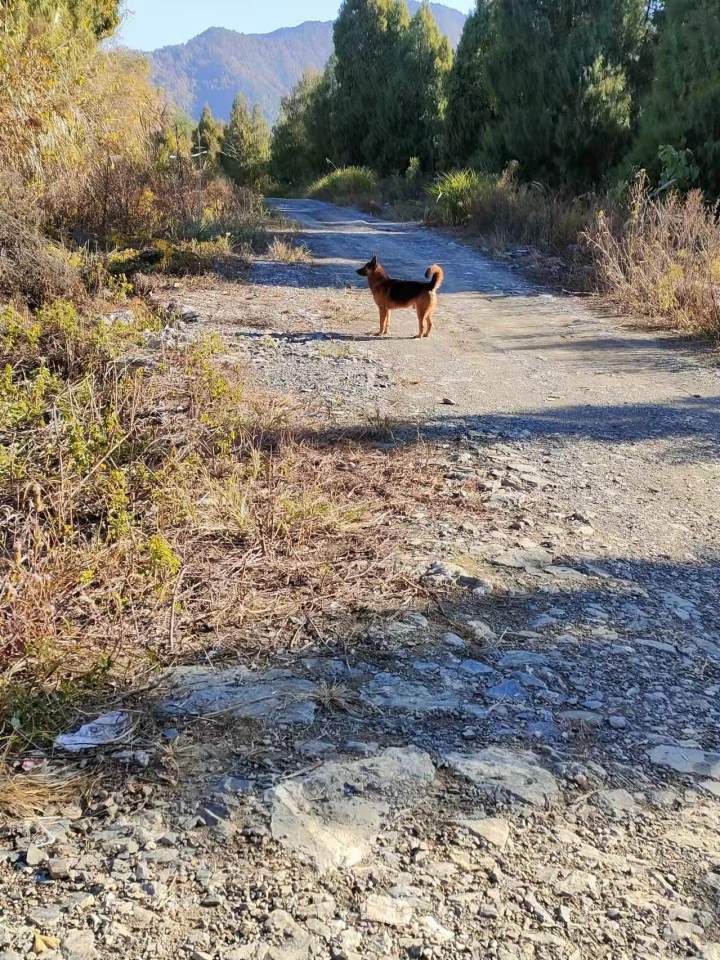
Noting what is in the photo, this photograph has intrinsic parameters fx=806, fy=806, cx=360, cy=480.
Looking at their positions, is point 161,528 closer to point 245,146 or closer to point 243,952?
point 243,952

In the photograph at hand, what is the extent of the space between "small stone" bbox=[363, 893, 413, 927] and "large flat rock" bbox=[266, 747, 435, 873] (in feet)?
0.38

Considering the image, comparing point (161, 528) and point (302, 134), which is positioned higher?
point (302, 134)

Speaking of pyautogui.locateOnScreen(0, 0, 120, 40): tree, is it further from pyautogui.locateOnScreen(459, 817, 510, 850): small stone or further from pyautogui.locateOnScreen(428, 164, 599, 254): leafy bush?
pyautogui.locateOnScreen(459, 817, 510, 850): small stone

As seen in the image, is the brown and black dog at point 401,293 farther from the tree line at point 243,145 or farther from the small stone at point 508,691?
the tree line at point 243,145

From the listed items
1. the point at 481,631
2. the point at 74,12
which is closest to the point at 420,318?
the point at 481,631

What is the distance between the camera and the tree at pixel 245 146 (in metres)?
46.6

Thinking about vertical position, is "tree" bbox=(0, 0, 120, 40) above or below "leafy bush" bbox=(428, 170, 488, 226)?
above

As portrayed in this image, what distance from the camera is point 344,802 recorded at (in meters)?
2.12

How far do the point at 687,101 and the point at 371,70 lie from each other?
2344cm

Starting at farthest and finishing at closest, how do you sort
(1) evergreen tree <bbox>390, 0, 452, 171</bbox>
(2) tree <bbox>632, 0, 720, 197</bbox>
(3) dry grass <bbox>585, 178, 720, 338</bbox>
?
1. (1) evergreen tree <bbox>390, 0, 452, 171</bbox>
2. (2) tree <bbox>632, 0, 720, 197</bbox>
3. (3) dry grass <bbox>585, 178, 720, 338</bbox>

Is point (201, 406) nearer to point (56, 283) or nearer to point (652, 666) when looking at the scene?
point (652, 666)

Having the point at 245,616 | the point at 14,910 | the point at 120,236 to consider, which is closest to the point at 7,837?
the point at 14,910

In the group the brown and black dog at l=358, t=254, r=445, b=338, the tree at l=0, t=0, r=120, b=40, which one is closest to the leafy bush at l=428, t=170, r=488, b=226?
the tree at l=0, t=0, r=120, b=40

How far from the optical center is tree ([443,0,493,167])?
80.9 ft
